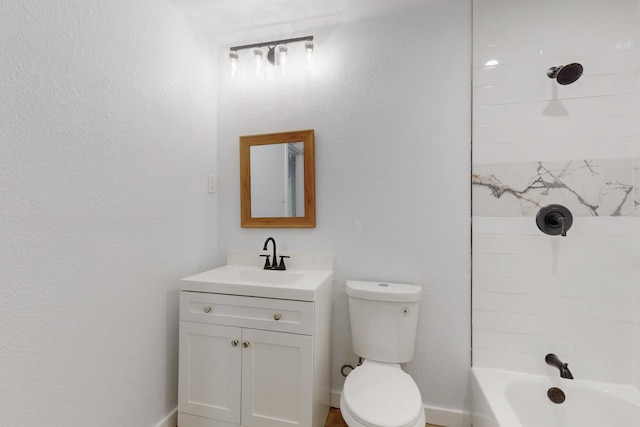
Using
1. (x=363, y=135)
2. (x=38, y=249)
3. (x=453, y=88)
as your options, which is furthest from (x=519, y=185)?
(x=38, y=249)

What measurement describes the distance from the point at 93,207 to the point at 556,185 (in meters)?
2.19

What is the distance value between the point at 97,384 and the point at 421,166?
6.17ft

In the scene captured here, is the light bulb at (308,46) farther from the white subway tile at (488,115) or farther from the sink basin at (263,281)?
the sink basin at (263,281)

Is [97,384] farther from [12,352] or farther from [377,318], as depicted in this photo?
[377,318]

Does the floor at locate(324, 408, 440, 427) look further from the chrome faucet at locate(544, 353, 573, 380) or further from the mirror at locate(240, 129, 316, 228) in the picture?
the mirror at locate(240, 129, 316, 228)

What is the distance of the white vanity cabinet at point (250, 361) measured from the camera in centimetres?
139

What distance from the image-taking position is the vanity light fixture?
5.91ft

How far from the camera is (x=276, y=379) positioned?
4.66 ft

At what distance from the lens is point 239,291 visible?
4.82 feet

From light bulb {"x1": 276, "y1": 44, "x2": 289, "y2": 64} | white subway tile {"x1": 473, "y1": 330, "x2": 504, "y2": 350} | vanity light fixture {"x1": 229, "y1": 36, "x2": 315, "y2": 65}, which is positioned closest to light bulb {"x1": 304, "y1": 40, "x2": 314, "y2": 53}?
vanity light fixture {"x1": 229, "y1": 36, "x2": 315, "y2": 65}

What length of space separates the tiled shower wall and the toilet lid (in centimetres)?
56

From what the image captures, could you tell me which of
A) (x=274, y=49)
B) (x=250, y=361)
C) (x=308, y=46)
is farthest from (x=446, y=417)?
(x=274, y=49)

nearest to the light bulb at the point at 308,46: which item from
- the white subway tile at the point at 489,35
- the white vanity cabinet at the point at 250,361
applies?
the white subway tile at the point at 489,35

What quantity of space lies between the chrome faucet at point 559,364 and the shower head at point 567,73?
54.1 inches
